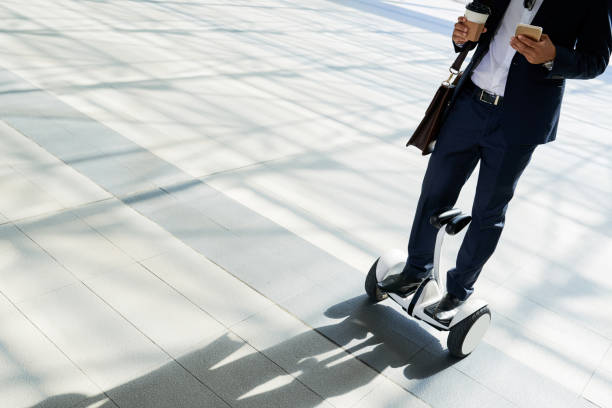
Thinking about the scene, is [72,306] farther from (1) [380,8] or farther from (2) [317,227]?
(1) [380,8]

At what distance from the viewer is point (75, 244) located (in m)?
3.06

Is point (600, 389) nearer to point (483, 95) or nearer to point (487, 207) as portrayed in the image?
point (487, 207)

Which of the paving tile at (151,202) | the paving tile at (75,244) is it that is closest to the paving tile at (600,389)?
the paving tile at (75,244)

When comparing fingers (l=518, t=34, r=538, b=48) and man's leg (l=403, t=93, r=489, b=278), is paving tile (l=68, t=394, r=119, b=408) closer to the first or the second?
man's leg (l=403, t=93, r=489, b=278)

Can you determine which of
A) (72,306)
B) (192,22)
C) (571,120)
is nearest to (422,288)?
(72,306)

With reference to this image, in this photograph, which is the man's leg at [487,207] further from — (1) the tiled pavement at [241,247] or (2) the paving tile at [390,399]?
(2) the paving tile at [390,399]

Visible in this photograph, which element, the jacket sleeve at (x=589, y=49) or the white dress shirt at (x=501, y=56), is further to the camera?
the white dress shirt at (x=501, y=56)

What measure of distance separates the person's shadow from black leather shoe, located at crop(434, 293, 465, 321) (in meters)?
0.19

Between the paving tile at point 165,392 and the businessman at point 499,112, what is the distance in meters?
0.99

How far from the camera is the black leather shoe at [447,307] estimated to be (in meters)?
2.69

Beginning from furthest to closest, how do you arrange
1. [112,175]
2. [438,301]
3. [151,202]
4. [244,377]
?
[112,175], [151,202], [438,301], [244,377]

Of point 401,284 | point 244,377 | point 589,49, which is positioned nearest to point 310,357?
point 244,377

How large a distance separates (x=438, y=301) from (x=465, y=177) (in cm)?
58

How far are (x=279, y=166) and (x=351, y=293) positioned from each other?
161 cm
